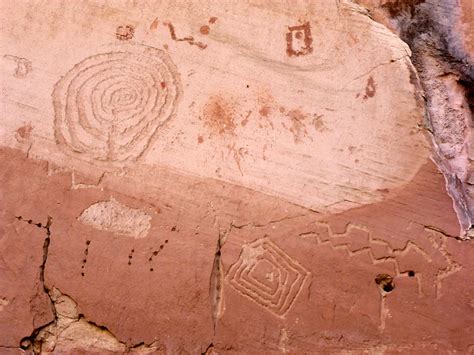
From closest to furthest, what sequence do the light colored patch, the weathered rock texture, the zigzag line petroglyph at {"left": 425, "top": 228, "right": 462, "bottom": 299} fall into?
1. the zigzag line petroglyph at {"left": 425, "top": 228, "right": 462, "bottom": 299}
2. the light colored patch
3. the weathered rock texture

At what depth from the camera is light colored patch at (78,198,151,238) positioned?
3207mm

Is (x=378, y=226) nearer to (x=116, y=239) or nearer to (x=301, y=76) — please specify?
(x=301, y=76)

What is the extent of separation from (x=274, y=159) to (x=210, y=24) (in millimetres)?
1021

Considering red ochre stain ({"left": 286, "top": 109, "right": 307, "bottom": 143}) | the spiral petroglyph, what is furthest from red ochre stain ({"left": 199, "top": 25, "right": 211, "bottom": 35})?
red ochre stain ({"left": 286, "top": 109, "right": 307, "bottom": 143})

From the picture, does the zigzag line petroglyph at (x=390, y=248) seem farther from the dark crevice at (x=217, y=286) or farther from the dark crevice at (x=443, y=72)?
the dark crevice at (x=217, y=286)

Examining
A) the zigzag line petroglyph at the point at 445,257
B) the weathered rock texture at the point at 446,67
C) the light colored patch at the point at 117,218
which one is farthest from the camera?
the weathered rock texture at the point at 446,67

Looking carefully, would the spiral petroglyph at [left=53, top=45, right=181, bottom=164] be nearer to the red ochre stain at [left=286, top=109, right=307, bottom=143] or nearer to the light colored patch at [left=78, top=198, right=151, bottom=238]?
the light colored patch at [left=78, top=198, right=151, bottom=238]

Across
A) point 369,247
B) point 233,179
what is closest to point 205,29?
point 233,179

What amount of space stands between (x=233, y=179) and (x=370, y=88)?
3.56ft

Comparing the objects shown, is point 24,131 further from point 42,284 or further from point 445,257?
point 445,257

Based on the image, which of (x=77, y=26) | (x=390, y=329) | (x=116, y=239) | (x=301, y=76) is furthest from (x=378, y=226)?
(x=77, y=26)

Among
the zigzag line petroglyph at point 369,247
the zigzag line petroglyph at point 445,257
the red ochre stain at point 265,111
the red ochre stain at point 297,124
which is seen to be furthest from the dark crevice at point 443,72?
the red ochre stain at point 265,111

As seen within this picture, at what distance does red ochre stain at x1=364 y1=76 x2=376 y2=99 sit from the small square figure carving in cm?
44

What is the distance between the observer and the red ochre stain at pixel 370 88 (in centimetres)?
326
